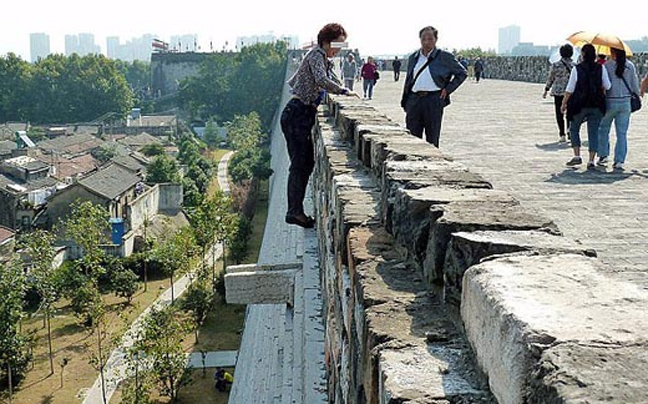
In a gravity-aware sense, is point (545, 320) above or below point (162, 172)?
above

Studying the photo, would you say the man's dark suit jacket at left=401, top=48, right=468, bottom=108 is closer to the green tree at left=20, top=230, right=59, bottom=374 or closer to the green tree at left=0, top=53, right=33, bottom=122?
the green tree at left=20, top=230, right=59, bottom=374

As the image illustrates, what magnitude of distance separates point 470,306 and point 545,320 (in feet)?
1.34

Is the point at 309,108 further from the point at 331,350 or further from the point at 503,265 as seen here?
the point at 503,265

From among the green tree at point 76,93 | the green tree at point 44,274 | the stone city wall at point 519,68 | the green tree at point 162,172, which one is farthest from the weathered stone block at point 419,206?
the green tree at point 76,93

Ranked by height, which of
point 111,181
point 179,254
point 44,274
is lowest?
point 44,274

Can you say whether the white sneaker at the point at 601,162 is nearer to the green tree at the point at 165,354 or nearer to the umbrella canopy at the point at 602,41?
the umbrella canopy at the point at 602,41

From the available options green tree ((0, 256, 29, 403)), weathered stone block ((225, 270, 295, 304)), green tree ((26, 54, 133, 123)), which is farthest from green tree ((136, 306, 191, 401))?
green tree ((26, 54, 133, 123))

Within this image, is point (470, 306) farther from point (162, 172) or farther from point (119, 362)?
point (162, 172)

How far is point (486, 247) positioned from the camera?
211 centimetres

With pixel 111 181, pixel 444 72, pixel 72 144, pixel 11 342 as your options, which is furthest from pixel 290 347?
pixel 72 144

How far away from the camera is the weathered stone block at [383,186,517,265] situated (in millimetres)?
2621

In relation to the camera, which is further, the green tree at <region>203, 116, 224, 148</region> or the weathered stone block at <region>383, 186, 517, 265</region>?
the green tree at <region>203, 116, 224, 148</region>

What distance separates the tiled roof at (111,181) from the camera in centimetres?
3619

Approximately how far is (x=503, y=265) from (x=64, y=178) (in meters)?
50.6
